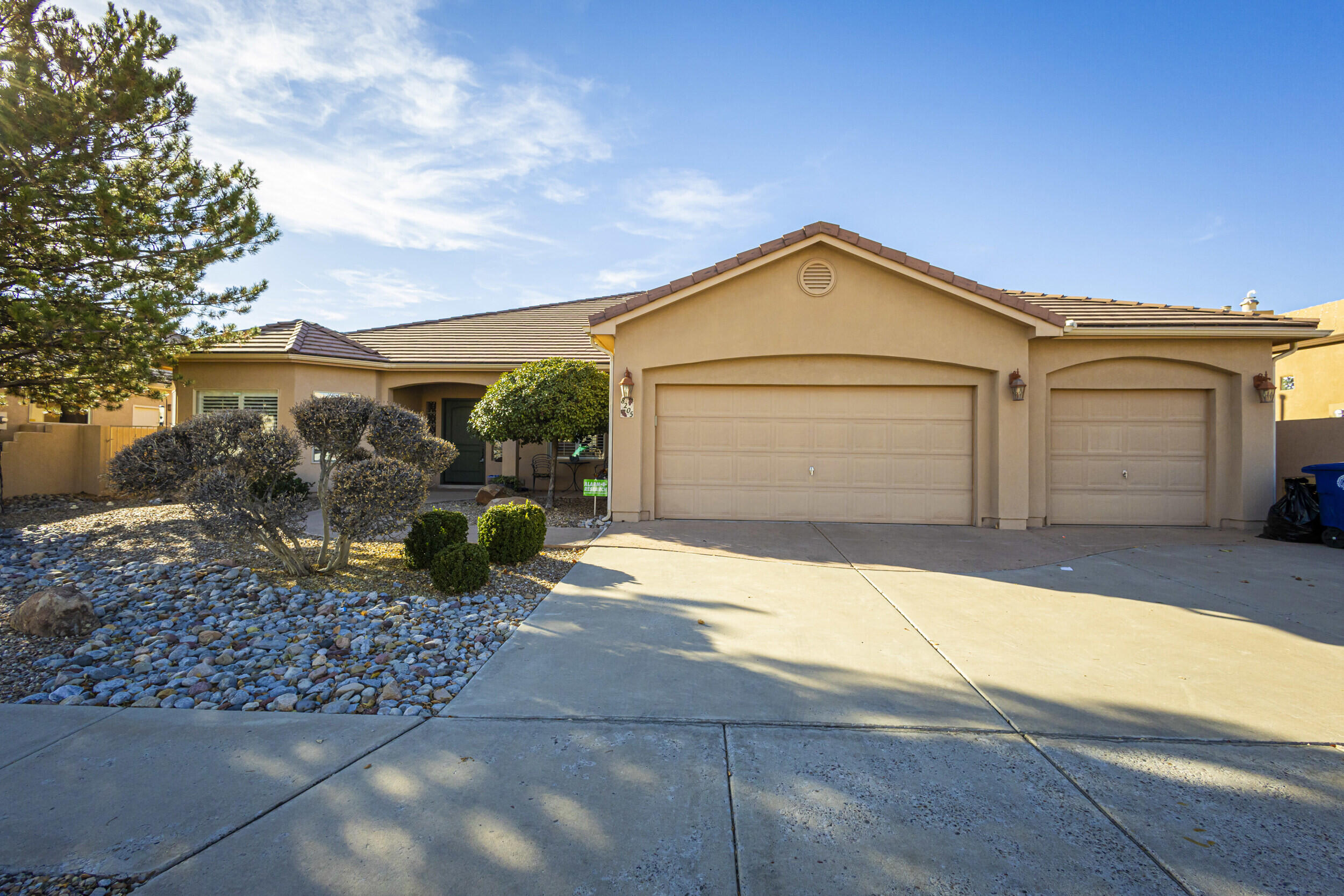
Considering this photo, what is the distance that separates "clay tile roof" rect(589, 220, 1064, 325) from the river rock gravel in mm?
4874

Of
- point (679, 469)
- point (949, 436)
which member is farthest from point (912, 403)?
point (679, 469)

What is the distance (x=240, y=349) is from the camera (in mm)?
11938

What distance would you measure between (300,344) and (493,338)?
153 inches

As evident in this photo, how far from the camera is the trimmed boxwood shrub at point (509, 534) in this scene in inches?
256

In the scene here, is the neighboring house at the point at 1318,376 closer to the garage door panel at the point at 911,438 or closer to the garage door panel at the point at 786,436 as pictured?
the garage door panel at the point at 911,438

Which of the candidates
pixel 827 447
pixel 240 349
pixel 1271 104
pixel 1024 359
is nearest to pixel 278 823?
pixel 827 447

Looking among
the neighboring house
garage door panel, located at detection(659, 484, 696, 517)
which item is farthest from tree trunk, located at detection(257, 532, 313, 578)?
the neighboring house

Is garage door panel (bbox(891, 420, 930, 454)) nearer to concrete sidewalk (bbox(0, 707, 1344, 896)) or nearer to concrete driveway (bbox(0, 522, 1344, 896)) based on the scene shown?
concrete driveway (bbox(0, 522, 1344, 896))

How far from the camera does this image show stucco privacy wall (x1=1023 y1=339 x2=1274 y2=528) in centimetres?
953

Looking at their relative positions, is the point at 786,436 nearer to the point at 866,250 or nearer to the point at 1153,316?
the point at 866,250

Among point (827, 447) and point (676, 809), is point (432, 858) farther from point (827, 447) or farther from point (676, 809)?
point (827, 447)

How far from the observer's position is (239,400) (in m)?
12.3

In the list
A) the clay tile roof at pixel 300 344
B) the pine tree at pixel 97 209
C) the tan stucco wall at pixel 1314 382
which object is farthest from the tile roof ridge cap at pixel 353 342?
the tan stucco wall at pixel 1314 382

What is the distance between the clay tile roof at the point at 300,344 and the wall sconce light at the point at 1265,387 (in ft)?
50.4
